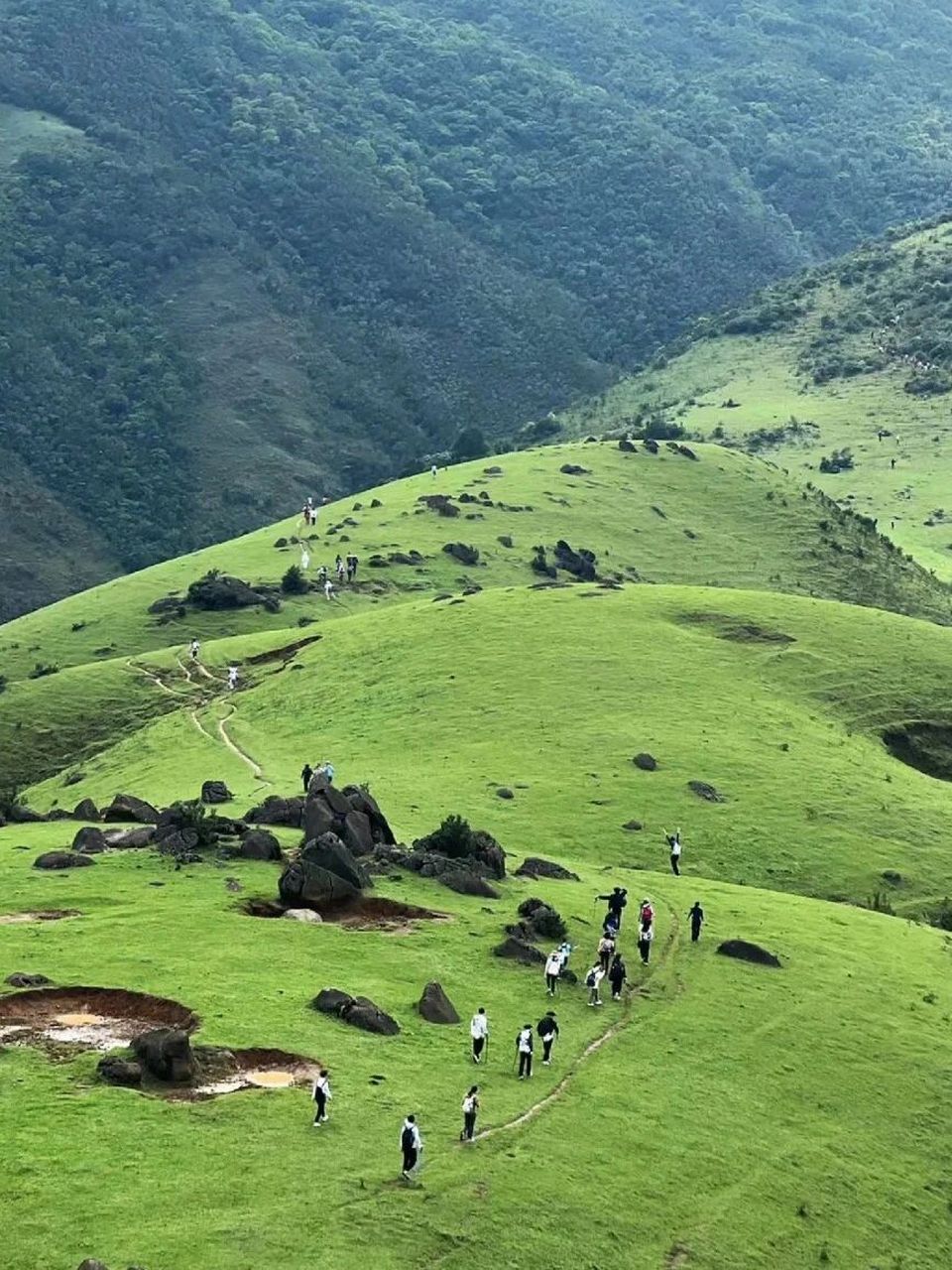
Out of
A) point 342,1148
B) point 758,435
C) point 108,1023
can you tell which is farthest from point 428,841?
point 758,435

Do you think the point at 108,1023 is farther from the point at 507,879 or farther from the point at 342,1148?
the point at 507,879

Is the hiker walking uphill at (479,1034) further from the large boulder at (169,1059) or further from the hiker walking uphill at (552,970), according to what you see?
the large boulder at (169,1059)

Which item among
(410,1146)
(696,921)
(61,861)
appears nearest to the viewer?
(410,1146)

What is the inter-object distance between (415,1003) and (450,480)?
111 meters

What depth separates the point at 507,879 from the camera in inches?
2130

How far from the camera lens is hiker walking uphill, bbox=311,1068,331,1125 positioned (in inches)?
1280

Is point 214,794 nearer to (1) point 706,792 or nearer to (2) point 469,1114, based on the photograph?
(1) point 706,792

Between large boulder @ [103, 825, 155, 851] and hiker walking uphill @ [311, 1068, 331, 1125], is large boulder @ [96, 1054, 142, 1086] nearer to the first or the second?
hiker walking uphill @ [311, 1068, 331, 1125]

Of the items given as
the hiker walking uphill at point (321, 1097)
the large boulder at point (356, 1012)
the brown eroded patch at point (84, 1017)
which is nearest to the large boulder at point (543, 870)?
the large boulder at point (356, 1012)

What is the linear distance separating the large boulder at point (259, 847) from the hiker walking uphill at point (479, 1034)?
15266mm

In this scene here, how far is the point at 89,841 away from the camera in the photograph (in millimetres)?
53875

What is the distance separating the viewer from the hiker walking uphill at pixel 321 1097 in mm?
32500

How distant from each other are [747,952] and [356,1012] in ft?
50.0

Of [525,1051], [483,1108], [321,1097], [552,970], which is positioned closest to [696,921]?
[552,970]
